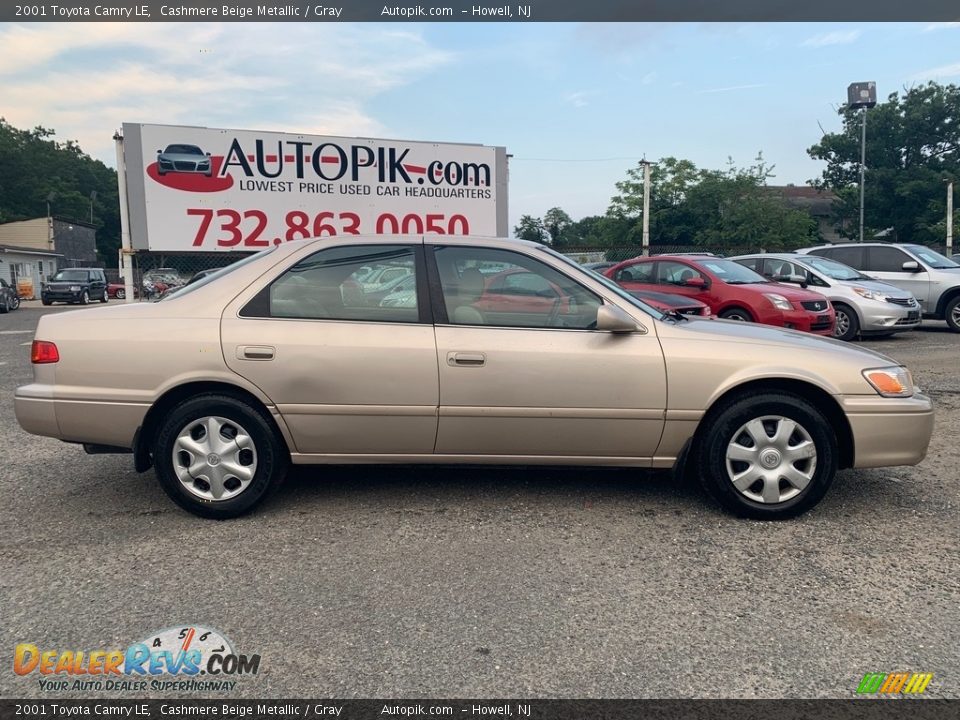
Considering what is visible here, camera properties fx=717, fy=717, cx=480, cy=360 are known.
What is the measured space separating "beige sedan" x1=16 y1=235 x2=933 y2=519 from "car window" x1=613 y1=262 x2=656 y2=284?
24.5 ft

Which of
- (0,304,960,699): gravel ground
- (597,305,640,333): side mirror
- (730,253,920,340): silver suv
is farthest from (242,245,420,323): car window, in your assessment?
(730,253,920,340): silver suv

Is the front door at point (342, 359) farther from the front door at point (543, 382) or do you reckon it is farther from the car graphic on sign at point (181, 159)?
the car graphic on sign at point (181, 159)

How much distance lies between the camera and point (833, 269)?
12.4 m

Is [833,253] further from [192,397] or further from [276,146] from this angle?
[192,397]

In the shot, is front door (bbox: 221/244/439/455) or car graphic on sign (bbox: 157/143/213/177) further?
car graphic on sign (bbox: 157/143/213/177)

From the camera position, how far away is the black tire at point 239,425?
3.73m

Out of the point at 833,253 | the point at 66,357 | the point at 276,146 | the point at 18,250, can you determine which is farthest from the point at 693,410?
the point at 18,250

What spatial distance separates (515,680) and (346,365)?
6.17 ft

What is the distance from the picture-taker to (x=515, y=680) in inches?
95.0

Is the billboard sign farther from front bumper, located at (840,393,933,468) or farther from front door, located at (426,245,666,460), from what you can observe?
front bumper, located at (840,393,933,468)

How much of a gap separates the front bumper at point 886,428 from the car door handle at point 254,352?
3.01m

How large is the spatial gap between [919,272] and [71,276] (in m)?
31.1

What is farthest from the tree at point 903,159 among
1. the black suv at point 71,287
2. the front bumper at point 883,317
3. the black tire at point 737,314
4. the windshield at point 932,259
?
the black suv at point 71,287

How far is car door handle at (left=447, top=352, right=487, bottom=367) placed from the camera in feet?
12.3
